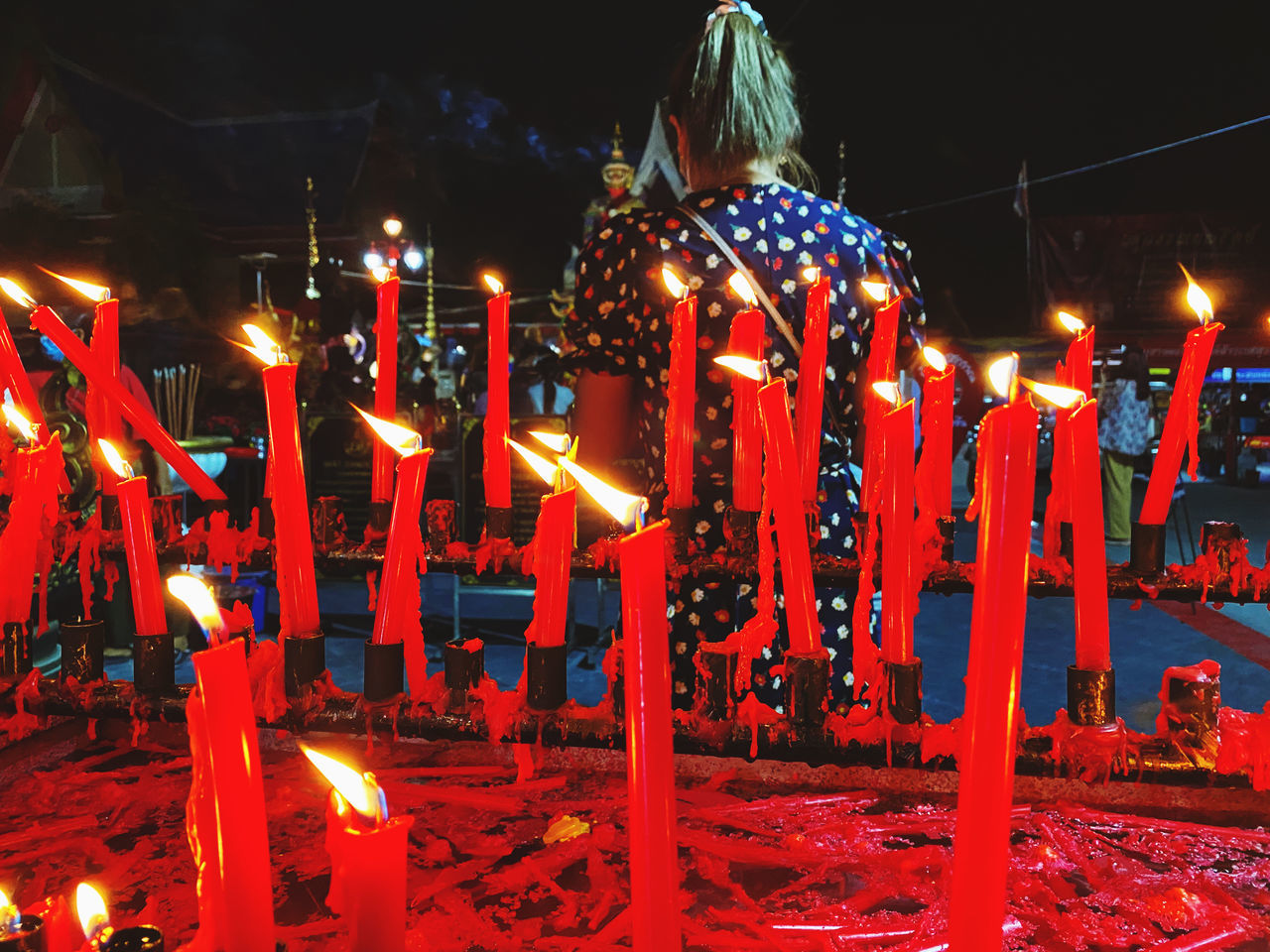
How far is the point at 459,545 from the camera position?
3.99 feet

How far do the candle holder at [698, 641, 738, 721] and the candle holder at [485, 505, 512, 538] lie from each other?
0.48m

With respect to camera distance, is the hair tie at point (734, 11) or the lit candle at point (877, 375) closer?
the lit candle at point (877, 375)

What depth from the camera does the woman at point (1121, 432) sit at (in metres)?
7.13

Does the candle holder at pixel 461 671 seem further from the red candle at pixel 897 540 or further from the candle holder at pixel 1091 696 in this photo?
the candle holder at pixel 1091 696

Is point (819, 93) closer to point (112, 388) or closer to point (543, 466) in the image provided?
point (112, 388)

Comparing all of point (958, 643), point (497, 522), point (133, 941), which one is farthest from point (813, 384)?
point (958, 643)

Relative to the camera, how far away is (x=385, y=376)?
1215mm

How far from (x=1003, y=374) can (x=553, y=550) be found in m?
0.39

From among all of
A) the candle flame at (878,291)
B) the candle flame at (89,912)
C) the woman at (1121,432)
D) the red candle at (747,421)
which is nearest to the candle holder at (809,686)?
the red candle at (747,421)

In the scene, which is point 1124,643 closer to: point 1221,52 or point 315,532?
point 315,532

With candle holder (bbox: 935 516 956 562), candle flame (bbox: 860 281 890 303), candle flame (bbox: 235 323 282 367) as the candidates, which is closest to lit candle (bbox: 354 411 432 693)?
candle flame (bbox: 235 323 282 367)

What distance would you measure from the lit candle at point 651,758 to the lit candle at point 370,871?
114mm

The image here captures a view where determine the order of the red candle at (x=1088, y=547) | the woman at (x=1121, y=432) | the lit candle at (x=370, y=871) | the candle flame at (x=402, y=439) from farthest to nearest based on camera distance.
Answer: the woman at (x=1121, y=432), the candle flame at (x=402, y=439), the red candle at (x=1088, y=547), the lit candle at (x=370, y=871)

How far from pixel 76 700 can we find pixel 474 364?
9707 mm
